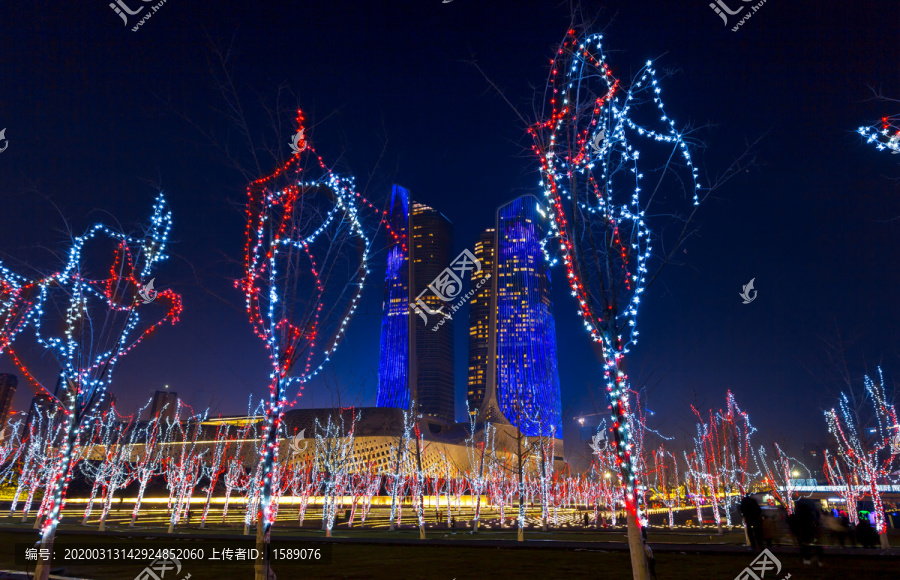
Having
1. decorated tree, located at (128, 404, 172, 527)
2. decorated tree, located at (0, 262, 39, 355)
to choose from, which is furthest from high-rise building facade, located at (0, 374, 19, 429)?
decorated tree, located at (0, 262, 39, 355)

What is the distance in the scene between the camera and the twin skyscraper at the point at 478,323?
310 feet

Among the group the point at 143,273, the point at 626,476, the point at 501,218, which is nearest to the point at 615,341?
the point at 626,476

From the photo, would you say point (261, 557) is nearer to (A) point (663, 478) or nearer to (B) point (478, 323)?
(A) point (663, 478)

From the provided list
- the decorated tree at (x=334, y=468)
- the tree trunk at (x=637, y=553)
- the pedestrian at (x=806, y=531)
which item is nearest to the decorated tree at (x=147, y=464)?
the decorated tree at (x=334, y=468)

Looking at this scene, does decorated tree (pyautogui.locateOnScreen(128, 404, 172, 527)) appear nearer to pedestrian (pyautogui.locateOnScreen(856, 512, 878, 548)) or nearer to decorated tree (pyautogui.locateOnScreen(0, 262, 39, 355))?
decorated tree (pyautogui.locateOnScreen(0, 262, 39, 355))

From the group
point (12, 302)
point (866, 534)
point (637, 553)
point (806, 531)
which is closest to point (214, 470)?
point (12, 302)

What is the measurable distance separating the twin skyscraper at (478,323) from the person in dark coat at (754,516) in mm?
68085

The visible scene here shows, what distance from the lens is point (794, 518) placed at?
9.52 metres

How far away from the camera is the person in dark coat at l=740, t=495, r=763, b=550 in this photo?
29.1 feet

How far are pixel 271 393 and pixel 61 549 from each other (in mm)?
9512

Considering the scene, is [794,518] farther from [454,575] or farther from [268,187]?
[268,187]

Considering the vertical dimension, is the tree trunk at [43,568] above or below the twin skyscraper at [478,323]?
below

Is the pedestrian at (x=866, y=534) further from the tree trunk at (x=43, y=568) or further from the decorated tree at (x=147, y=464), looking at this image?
the decorated tree at (x=147, y=464)

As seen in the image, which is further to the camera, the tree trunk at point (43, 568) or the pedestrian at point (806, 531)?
the pedestrian at point (806, 531)
